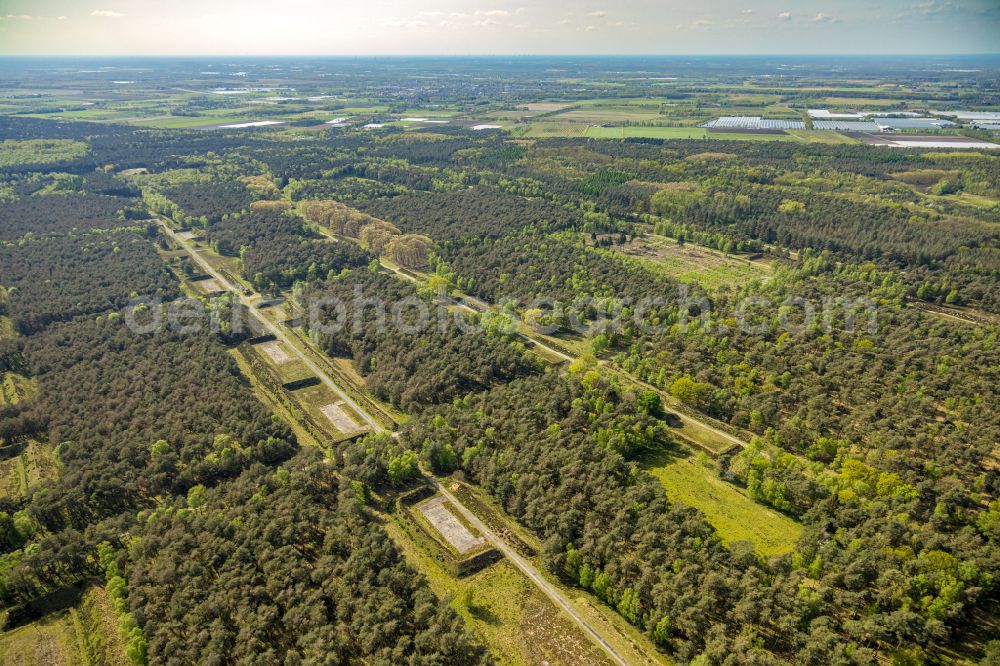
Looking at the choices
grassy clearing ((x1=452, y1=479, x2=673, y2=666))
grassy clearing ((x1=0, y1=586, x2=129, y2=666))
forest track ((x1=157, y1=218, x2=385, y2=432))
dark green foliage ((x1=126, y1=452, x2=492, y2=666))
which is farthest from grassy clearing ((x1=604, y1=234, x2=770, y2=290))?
grassy clearing ((x1=0, y1=586, x2=129, y2=666))

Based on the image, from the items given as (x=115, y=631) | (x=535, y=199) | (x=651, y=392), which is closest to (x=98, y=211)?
(x=535, y=199)

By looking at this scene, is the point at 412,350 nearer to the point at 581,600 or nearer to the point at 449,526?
the point at 449,526

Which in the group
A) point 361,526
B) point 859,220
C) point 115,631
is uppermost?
point 859,220

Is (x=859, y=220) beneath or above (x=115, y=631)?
above

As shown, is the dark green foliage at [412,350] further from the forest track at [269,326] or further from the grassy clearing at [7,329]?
the grassy clearing at [7,329]

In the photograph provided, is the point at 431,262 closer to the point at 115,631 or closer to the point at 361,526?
the point at 361,526

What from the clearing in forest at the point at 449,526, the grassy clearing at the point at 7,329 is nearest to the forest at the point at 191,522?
the clearing in forest at the point at 449,526

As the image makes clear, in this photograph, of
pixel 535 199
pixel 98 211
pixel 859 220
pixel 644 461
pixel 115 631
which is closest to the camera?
pixel 115 631
